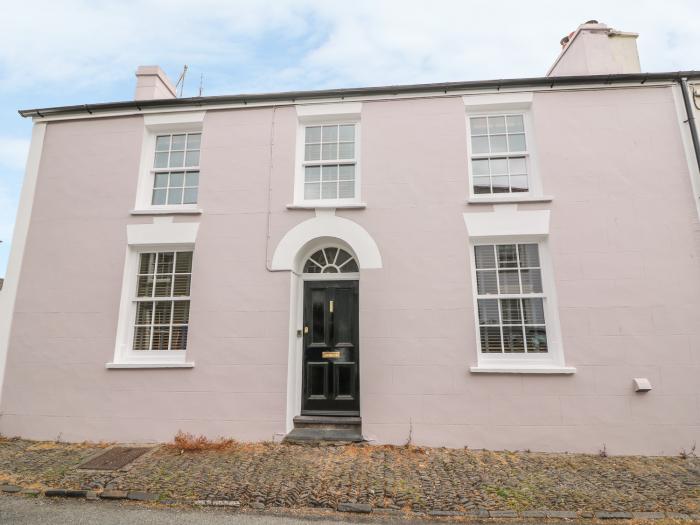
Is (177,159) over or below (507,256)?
over

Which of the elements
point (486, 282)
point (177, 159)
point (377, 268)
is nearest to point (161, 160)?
point (177, 159)

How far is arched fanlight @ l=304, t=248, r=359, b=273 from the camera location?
23.5ft

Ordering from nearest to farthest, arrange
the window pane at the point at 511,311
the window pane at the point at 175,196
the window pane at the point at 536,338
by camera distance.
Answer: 1. the window pane at the point at 536,338
2. the window pane at the point at 511,311
3. the window pane at the point at 175,196

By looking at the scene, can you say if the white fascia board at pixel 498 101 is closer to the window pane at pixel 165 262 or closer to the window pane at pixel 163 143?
the window pane at pixel 163 143

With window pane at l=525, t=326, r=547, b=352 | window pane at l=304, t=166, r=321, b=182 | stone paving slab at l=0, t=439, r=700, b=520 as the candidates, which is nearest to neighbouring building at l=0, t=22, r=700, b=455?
window pane at l=525, t=326, r=547, b=352

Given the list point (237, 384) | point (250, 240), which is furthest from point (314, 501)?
point (250, 240)

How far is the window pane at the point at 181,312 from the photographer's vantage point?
697cm

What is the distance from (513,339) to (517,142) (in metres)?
3.46

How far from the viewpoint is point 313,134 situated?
754 cm

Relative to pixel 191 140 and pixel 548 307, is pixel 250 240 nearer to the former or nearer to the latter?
pixel 191 140

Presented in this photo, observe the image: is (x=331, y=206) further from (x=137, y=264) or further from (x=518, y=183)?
(x=137, y=264)

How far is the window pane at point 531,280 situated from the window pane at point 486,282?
0.46m

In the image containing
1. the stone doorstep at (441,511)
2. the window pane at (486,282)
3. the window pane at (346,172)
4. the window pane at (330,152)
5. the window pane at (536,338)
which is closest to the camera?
the stone doorstep at (441,511)

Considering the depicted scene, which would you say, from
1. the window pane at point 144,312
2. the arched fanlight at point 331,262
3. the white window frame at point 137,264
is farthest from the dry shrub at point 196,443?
the arched fanlight at point 331,262
